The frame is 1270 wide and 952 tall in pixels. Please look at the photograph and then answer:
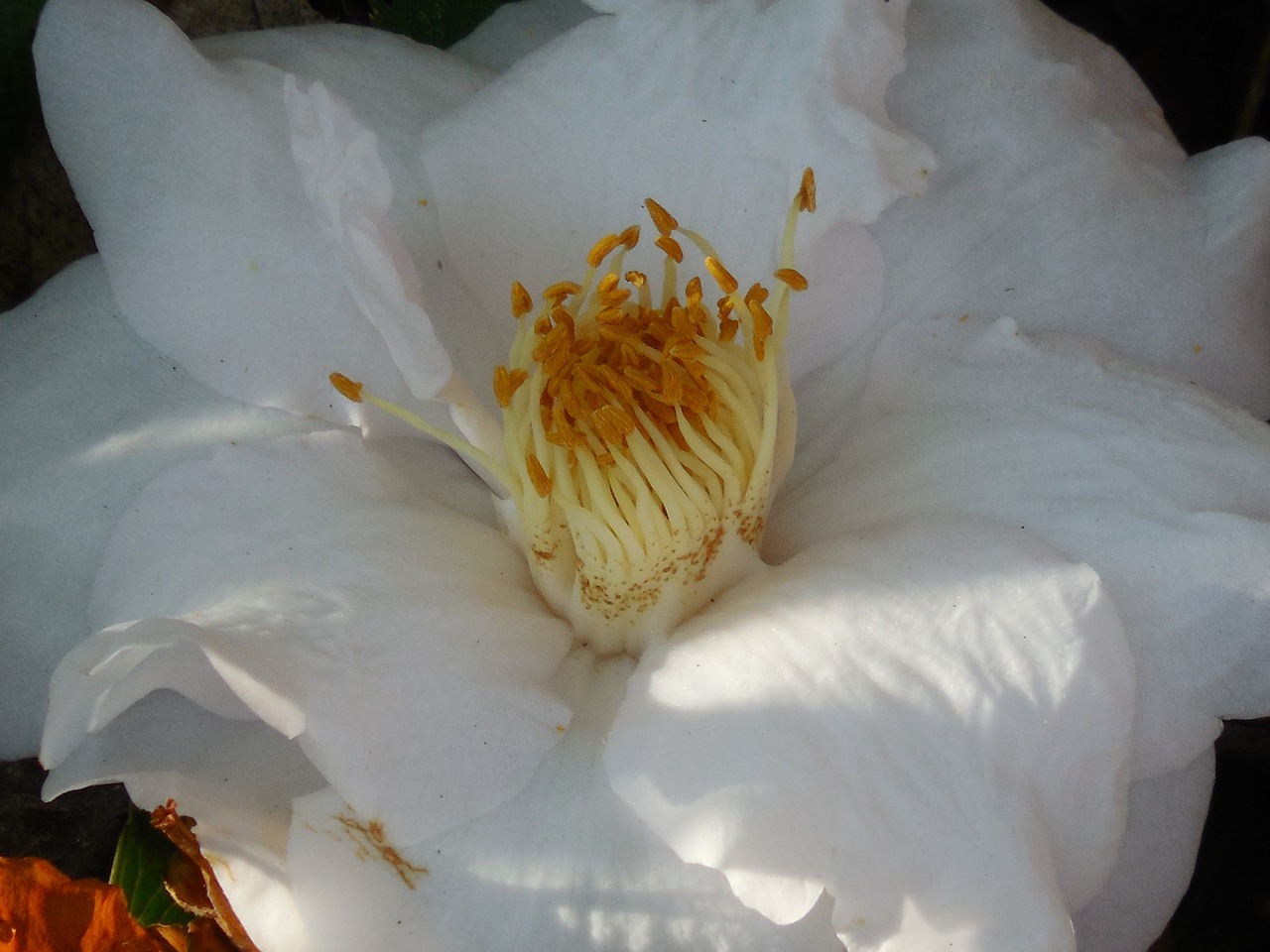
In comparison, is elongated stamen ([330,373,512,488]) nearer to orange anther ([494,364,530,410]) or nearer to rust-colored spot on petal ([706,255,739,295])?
orange anther ([494,364,530,410])

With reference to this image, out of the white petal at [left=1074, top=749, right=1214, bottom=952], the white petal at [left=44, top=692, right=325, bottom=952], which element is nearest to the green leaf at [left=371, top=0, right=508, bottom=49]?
the white petal at [left=44, top=692, right=325, bottom=952]

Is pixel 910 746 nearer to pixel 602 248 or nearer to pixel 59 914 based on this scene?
pixel 602 248

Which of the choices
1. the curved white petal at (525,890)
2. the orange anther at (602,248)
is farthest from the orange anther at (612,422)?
the curved white petal at (525,890)

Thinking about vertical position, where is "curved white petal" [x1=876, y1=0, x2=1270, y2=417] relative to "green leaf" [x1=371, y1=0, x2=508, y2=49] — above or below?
below

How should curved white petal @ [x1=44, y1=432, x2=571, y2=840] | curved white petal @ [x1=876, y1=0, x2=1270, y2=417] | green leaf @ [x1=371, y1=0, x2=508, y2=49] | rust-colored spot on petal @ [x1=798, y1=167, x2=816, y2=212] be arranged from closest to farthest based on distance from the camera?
curved white petal @ [x1=44, y1=432, x2=571, y2=840]
rust-colored spot on petal @ [x1=798, y1=167, x2=816, y2=212]
curved white petal @ [x1=876, y1=0, x2=1270, y2=417]
green leaf @ [x1=371, y1=0, x2=508, y2=49]

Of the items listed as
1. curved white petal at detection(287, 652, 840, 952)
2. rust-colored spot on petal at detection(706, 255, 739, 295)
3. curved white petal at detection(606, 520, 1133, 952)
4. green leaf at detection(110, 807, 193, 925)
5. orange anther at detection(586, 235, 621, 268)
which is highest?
orange anther at detection(586, 235, 621, 268)

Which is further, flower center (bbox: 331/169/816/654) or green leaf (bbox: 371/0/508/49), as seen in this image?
green leaf (bbox: 371/0/508/49)

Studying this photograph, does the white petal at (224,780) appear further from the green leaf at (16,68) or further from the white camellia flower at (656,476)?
the green leaf at (16,68)
